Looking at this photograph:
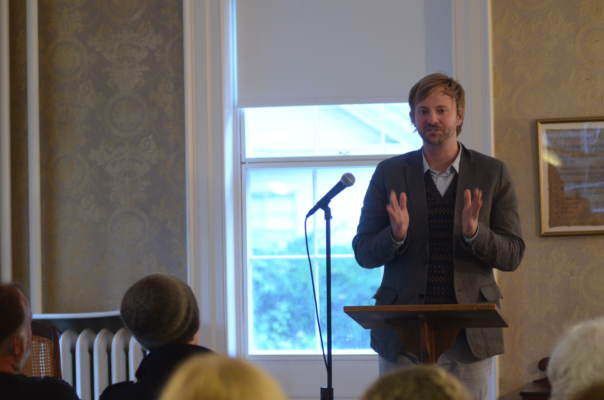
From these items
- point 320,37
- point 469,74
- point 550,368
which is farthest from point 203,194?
point 550,368

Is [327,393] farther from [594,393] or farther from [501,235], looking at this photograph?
[594,393]

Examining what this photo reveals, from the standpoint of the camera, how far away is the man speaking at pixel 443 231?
8.90 ft

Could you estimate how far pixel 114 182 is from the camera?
4352mm

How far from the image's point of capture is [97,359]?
4102 mm

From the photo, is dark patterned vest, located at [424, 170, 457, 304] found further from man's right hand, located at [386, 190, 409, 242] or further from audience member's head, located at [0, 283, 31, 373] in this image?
audience member's head, located at [0, 283, 31, 373]

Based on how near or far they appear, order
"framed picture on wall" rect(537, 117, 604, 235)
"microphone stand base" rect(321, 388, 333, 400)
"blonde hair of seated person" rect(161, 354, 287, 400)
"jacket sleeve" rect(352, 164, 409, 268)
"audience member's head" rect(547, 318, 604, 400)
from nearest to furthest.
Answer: "blonde hair of seated person" rect(161, 354, 287, 400)
"audience member's head" rect(547, 318, 604, 400)
"jacket sleeve" rect(352, 164, 409, 268)
"microphone stand base" rect(321, 388, 333, 400)
"framed picture on wall" rect(537, 117, 604, 235)

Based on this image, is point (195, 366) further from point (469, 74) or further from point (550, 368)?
point (469, 74)

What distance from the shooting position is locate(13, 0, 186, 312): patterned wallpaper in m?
4.32

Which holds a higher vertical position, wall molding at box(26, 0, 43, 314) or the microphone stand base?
wall molding at box(26, 0, 43, 314)

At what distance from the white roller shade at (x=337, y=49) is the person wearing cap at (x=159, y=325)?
2.30 m

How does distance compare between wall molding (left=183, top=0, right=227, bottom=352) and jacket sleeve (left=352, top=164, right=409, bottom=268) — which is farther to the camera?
wall molding (left=183, top=0, right=227, bottom=352)

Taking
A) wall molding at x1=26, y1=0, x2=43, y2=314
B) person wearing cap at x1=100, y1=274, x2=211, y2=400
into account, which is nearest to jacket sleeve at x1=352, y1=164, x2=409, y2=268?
person wearing cap at x1=100, y1=274, x2=211, y2=400

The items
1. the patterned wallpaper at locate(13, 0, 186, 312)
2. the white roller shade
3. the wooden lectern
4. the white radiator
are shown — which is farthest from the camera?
the patterned wallpaper at locate(13, 0, 186, 312)

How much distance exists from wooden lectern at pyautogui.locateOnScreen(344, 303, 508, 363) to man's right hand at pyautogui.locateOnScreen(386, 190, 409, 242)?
375mm
